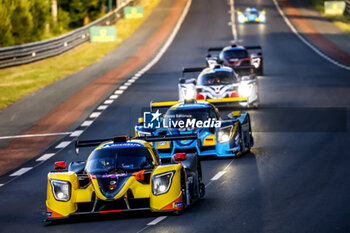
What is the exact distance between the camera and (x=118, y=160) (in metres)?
15.7

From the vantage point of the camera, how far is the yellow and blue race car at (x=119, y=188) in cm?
1473

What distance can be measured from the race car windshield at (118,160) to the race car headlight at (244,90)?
15100 millimetres

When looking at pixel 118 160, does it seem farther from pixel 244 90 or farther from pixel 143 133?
pixel 244 90

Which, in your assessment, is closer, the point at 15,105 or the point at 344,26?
the point at 15,105

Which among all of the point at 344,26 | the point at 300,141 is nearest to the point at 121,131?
the point at 300,141

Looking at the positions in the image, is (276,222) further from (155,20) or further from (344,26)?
(155,20)

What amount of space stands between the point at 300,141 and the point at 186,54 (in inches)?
1371

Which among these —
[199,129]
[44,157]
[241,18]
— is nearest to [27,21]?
[241,18]

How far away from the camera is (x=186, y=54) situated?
5819 cm

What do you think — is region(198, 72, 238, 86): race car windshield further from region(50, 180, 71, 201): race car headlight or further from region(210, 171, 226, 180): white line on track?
region(50, 180, 71, 201): race car headlight

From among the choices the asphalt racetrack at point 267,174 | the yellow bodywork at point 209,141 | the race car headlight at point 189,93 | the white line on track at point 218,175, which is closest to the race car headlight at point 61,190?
the asphalt racetrack at point 267,174

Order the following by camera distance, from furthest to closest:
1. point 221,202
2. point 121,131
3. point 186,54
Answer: point 186,54 < point 121,131 < point 221,202

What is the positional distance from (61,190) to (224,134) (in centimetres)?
707

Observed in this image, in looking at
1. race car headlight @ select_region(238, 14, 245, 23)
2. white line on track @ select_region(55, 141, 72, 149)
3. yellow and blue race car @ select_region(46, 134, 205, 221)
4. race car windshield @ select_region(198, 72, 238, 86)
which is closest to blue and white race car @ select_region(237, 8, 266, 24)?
race car headlight @ select_region(238, 14, 245, 23)
